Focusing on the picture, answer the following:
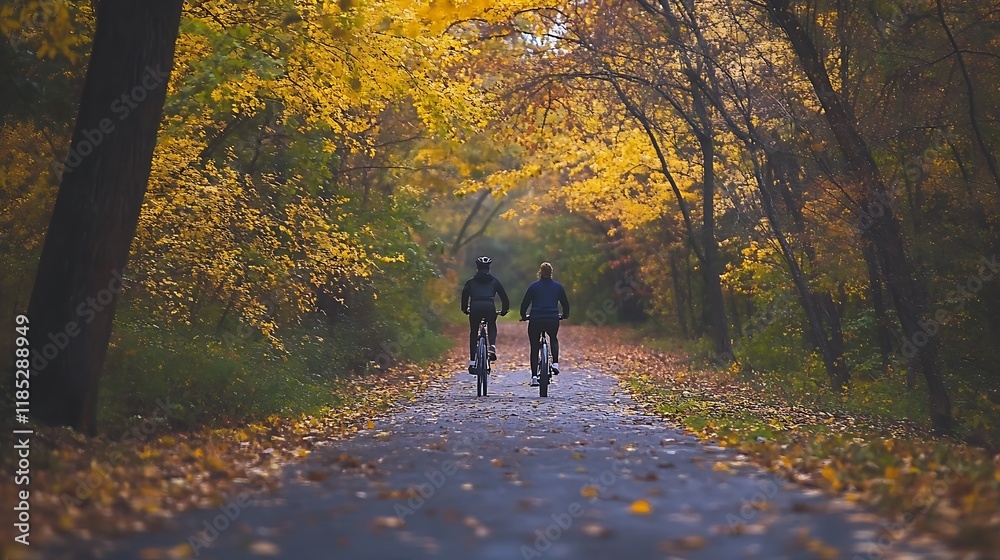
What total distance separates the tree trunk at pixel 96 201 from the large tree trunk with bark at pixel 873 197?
9420mm

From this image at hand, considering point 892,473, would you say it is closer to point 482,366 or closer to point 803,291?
point 482,366

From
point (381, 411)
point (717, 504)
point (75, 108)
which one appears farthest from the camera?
point (381, 411)

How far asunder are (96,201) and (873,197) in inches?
446

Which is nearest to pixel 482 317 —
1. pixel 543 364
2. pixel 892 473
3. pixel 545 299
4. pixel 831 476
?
pixel 545 299

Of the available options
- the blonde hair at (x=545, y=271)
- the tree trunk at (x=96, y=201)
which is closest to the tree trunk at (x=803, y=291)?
the blonde hair at (x=545, y=271)

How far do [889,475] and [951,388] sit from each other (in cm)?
1445

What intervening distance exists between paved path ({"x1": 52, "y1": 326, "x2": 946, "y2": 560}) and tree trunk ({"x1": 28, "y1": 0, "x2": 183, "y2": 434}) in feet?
8.88

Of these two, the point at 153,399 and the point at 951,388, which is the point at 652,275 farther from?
the point at 153,399

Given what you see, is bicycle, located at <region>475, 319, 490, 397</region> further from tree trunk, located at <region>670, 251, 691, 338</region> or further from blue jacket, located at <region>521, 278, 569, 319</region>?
tree trunk, located at <region>670, 251, 691, 338</region>

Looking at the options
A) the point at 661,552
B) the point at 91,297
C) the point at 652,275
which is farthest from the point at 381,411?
the point at 652,275

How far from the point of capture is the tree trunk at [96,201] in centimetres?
1187

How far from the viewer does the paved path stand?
696 cm

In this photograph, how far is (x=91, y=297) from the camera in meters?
11.9

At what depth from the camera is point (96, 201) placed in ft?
38.9
